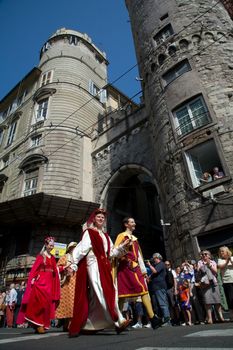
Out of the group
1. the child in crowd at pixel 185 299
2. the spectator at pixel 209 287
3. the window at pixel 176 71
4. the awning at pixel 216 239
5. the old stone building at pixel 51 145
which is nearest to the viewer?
the spectator at pixel 209 287

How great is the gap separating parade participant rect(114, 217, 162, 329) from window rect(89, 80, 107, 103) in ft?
69.1

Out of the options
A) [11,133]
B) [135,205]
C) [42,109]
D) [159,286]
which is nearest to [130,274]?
[159,286]

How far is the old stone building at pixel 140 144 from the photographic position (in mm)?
10070

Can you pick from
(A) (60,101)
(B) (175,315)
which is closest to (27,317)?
(B) (175,315)

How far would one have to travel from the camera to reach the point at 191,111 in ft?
37.2

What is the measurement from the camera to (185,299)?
21.9 feet

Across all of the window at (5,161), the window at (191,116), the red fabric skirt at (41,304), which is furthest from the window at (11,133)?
the red fabric skirt at (41,304)

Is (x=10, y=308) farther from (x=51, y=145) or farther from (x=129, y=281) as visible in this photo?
(x=51, y=145)

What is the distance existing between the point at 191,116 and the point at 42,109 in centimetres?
1421

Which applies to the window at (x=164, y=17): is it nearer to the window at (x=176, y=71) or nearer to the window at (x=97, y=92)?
the window at (x=176, y=71)

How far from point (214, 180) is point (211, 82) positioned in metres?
4.58

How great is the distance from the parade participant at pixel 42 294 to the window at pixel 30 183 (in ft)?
41.7

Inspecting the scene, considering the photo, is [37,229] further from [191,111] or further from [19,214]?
[191,111]

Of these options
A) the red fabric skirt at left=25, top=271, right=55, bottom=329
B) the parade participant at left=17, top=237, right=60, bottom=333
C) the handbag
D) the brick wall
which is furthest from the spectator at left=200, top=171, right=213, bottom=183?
the brick wall
